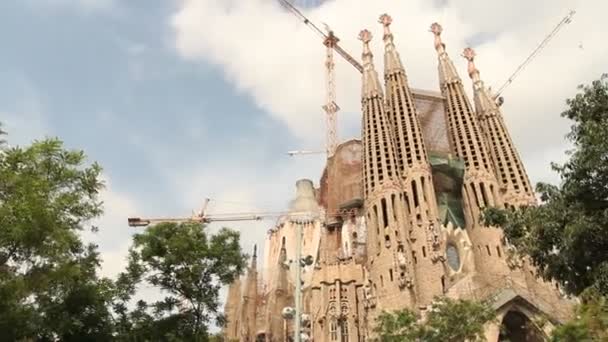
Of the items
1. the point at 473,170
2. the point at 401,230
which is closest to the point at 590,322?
the point at 401,230

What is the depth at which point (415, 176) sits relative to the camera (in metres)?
35.4

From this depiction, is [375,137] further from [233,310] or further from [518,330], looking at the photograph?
[233,310]

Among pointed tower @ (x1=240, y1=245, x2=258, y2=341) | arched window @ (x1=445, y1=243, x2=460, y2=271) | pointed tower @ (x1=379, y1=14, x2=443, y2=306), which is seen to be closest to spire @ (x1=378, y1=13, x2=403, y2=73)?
pointed tower @ (x1=379, y1=14, x2=443, y2=306)

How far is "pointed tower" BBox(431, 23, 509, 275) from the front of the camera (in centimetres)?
3378

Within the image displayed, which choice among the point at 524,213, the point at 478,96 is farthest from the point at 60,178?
the point at 478,96

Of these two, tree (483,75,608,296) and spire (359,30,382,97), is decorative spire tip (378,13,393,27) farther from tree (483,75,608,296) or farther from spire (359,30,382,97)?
tree (483,75,608,296)

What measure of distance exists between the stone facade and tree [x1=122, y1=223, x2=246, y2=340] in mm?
10274

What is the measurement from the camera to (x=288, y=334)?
126ft

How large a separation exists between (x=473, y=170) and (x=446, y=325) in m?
20.2

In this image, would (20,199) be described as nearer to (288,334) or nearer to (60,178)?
(60,178)

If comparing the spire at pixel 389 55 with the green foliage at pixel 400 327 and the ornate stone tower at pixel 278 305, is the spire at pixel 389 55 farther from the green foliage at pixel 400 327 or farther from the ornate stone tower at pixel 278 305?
the green foliage at pixel 400 327

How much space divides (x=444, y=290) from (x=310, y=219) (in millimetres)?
19459

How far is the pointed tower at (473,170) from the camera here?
1330 inches

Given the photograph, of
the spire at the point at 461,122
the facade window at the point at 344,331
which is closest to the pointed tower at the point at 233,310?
the facade window at the point at 344,331
